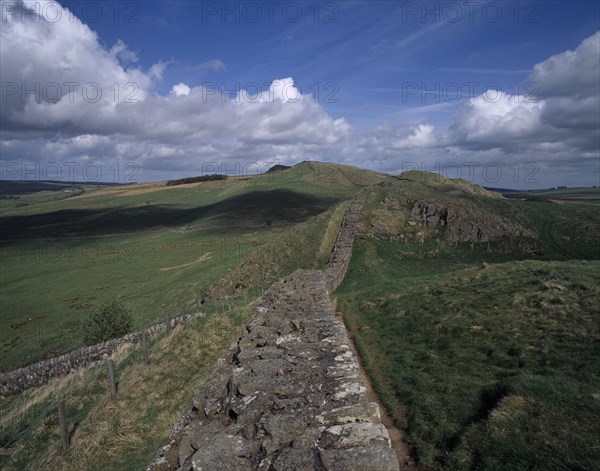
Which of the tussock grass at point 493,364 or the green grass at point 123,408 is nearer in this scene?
the tussock grass at point 493,364

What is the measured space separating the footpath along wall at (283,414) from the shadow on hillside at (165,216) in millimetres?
85357

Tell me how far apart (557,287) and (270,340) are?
1443 centimetres

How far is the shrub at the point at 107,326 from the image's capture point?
30.7 metres

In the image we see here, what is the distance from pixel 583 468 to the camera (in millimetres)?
6387

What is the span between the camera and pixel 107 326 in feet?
101

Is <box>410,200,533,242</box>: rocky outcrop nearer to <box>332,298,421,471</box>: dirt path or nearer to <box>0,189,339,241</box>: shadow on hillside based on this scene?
<box>332,298,421,471</box>: dirt path

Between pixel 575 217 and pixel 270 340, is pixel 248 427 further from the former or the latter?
pixel 575 217

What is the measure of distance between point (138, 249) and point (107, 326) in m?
50.0

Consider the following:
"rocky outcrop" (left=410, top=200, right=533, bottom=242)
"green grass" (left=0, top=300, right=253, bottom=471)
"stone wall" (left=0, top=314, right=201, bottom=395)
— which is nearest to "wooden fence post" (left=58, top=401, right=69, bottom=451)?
"green grass" (left=0, top=300, right=253, bottom=471)

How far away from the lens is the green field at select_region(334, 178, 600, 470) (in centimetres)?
746

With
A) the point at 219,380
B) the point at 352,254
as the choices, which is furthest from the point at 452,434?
the point at 352,254

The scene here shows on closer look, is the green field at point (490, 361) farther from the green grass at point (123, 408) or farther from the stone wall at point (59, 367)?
the stone wall at point (59, 367)

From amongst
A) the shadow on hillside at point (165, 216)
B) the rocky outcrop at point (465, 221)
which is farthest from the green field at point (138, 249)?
the rocky outcrop at point (465, 221)

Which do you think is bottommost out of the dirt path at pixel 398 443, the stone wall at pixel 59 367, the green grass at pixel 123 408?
the stone wall at pixel 59 367
